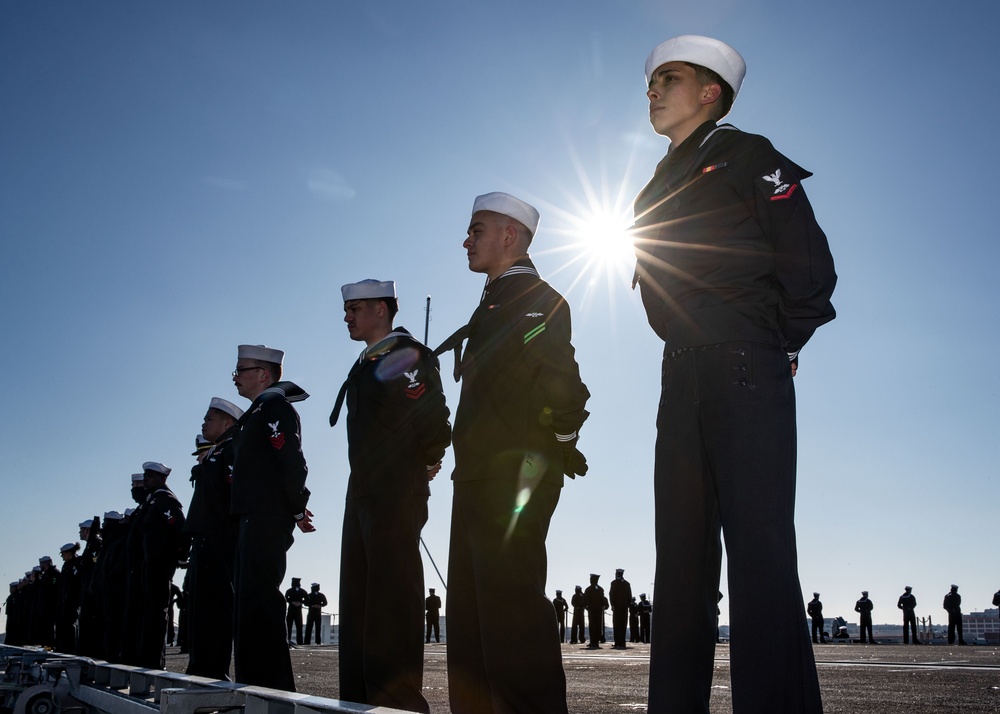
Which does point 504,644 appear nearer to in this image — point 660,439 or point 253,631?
point 660,439

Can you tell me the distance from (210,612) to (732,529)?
534 cm

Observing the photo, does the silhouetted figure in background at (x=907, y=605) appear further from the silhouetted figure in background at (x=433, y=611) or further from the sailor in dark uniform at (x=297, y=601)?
the sailor in dark uniform at (x=297, y=601)

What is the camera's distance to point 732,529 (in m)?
2.52

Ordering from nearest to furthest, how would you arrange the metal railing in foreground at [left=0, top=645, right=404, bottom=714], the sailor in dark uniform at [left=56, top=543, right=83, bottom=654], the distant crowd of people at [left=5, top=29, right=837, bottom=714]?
the distant crowd of people at [left=5, top=29, right=837, bottom=714] < the metal railing in foreground at [left=0, top=645, right=404, bottom=714] < the sailor in dark uniform at [left=56, top=543, right=83, bottom=654]

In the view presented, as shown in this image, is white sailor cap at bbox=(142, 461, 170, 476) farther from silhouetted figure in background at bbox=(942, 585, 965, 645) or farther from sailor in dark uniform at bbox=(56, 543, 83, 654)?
silhouetted figure in background at bbox=(942, 585, 965, 645)

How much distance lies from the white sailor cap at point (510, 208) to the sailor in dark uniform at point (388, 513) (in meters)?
1.03

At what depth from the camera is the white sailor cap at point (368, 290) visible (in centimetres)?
555

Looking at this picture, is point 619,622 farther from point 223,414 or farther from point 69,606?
point 223,414

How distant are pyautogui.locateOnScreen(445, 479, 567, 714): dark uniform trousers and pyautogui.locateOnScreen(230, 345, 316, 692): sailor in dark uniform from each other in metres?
2.11

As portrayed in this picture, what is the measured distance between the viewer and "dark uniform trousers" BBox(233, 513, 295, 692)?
17.8 ft

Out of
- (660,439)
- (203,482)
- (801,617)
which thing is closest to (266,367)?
(203,482)

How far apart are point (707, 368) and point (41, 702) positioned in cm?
543

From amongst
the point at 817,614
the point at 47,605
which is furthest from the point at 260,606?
the point at 817,614

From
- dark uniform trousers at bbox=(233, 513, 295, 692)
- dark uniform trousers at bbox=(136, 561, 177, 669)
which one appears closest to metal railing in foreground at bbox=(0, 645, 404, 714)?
dark uniform trousers at bbox=(233, 513, 295, 692)
